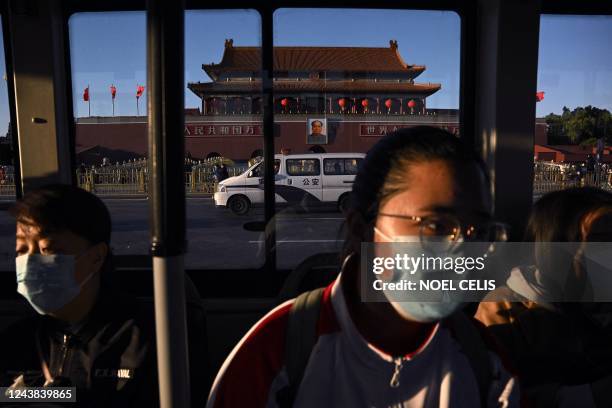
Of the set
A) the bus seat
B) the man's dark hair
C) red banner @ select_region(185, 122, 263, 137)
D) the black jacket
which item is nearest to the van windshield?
red banner @ select_region(185, 122, 263, 137)

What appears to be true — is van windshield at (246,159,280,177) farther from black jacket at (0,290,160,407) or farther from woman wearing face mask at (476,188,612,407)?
woman wearing face mask at (476,188,612,407)

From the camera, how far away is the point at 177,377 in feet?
2.92

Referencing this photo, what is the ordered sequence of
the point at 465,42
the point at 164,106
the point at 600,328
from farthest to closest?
the point at 465,42
the point at 600,328
the point at 164,106

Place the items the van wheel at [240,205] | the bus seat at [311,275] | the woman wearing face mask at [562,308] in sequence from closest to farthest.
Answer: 1. the woman wearing face mask at [562,308]
2. the bus seat at [311,275]
3. the van wheel at [240,205]

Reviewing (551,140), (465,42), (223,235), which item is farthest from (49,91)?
(551,140)

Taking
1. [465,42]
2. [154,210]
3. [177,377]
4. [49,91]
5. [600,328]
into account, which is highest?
[465,42]

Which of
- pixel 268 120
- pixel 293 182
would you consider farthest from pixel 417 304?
pixel 293 182

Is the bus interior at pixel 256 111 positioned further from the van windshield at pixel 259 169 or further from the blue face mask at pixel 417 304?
the blue face mask at pixel 417 304

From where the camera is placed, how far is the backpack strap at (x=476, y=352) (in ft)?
3.22

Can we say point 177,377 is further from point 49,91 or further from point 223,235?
point 223,235

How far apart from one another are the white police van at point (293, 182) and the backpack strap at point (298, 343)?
152 centimetres

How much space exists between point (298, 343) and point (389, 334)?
0.67 ft

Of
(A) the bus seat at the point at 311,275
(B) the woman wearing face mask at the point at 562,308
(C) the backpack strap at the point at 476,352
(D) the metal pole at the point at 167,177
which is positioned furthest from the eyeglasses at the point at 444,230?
(A) the bus seat at the point at 311,275

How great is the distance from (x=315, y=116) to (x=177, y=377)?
2498 millimetres
